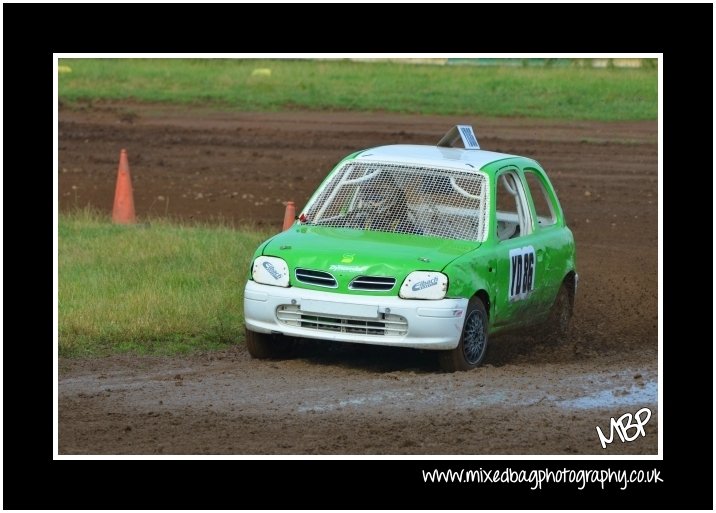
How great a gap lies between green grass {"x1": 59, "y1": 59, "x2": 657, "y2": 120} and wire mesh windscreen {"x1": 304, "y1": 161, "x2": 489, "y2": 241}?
54.5ft

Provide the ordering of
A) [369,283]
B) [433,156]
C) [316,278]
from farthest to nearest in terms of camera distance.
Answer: [433,156] → [316,278] → [369,283]

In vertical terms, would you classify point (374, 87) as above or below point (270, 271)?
above

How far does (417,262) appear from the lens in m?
9.99

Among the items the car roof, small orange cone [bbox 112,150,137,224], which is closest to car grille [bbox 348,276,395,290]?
the car roof

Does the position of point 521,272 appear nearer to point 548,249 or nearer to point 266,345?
point 548,249

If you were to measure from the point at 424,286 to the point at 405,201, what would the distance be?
4.04 feet

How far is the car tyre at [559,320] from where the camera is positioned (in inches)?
467

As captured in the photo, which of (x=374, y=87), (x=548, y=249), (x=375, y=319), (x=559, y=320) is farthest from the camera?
(x=374, y=87)

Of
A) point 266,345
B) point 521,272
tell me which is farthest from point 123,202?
point 521,272

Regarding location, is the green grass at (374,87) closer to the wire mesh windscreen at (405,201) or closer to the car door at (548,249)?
the car door at (548,249)

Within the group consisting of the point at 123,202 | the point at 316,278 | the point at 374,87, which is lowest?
the point at 316,278

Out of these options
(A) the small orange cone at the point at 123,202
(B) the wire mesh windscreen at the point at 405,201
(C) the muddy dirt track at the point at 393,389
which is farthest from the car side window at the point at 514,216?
(A) the small orange cone at the point at 123,202

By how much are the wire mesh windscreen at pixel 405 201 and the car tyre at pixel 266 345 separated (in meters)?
1.03

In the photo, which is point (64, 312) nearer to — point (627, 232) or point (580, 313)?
point (580, 313)
